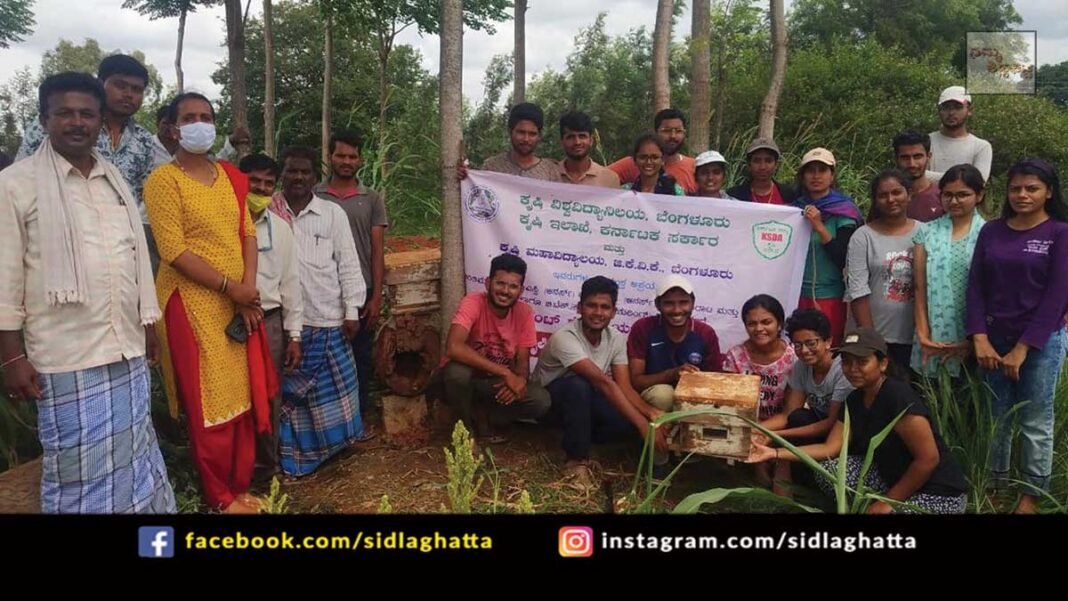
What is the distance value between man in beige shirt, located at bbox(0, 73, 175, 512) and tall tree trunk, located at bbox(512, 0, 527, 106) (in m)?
9.86

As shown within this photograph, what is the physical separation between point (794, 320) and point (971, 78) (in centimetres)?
1205

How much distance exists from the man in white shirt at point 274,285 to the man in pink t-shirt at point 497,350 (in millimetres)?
740

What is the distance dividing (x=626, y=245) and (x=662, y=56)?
3990 mm

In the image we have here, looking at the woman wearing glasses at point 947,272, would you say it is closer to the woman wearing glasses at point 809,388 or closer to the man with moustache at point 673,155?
the woman wearing glasses at point 809,388

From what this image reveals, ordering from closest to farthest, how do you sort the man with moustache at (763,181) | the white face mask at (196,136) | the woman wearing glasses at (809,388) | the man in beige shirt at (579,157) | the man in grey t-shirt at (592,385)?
1. the white face mask at (196,136)
2. the woman wearing glasses at (809,388)
3. the man in grey t-shirt at (592,385)
4. the man with moustache at (763,181)
5. the man in beige shirt at (579,157)

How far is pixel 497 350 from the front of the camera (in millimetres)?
3604

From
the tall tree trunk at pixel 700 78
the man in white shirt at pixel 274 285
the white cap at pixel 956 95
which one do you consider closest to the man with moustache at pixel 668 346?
the man in white shirt at pixel 274 285

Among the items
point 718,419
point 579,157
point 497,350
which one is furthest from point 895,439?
point 579,157

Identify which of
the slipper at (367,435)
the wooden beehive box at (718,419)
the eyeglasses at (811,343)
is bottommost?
the slipper at (367,435)

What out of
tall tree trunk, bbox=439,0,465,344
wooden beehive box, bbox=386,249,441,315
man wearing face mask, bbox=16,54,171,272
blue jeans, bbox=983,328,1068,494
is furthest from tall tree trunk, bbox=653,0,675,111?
man wearing face mask, bbox=16,54,171,272

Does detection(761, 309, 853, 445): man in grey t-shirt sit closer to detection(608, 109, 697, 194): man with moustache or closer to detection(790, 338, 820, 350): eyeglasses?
detection(790, 338, 820, 350): eyeglasses

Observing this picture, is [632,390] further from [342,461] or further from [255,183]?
[255,183]
